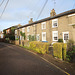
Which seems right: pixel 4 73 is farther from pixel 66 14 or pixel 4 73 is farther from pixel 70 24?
pixel 66 14

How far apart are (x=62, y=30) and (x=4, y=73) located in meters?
13.1

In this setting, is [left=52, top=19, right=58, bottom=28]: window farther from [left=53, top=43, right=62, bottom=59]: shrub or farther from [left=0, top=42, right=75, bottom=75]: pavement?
[left=0, top=42, right=75, bottom=75]: pavement

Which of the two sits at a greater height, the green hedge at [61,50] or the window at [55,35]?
the window at [55,35]

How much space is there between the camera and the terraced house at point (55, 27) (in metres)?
13.4

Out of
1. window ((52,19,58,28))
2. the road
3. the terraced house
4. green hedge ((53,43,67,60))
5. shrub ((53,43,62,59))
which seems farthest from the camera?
window ((52,19,58,28))

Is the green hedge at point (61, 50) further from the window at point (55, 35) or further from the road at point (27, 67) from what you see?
the window at point (55, 35)

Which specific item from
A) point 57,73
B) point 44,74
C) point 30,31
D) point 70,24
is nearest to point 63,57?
point 57,73

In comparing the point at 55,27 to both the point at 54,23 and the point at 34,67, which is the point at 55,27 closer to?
A: the point at 54,23

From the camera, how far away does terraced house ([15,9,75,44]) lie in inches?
529

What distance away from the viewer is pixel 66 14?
1402 centimetres

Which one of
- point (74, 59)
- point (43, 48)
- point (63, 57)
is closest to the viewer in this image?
point (74, 59)

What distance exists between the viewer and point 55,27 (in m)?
16.0

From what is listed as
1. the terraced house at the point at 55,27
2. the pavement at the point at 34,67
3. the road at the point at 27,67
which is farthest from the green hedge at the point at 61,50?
the terraced house at the point at 55,27

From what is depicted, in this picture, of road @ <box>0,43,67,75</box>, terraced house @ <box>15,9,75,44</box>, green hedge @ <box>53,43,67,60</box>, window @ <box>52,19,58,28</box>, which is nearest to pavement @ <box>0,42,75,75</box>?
road @ <box>0,43,67,75</box>
